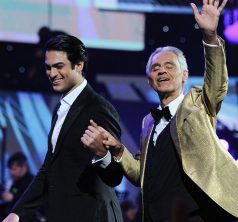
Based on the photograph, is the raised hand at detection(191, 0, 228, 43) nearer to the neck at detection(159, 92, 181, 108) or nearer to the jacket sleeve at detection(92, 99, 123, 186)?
the neck at detection(159, 92, 181, 108)

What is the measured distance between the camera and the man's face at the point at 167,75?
3697 mm

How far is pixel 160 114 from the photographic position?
145 inches

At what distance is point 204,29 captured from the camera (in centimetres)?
332

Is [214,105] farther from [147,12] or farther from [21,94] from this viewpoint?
[21,94]

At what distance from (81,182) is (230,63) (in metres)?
5.67

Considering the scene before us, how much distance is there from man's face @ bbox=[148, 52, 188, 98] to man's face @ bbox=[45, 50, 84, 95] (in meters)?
0.46

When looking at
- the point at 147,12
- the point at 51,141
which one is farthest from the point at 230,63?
the point at 51,141

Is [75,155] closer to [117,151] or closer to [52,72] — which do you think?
[117,151]

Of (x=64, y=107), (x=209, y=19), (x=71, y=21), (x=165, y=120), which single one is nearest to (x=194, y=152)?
(x=165, y=120)

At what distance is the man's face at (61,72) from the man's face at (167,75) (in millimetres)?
457

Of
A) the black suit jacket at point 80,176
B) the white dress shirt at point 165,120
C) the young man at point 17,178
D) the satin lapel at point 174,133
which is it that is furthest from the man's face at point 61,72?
the young man at point 17,178

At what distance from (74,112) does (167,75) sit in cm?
56

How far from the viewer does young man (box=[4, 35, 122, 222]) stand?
3.82m

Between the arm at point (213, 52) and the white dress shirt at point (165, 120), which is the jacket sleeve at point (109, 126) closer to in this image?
the white dress shirt at point (165, 120)
